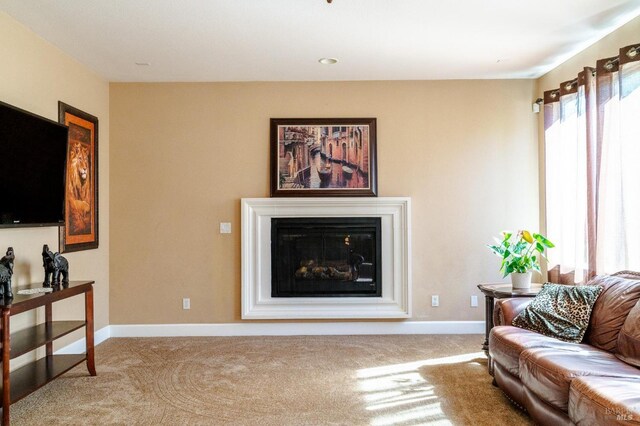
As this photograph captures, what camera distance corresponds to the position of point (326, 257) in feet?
15.8

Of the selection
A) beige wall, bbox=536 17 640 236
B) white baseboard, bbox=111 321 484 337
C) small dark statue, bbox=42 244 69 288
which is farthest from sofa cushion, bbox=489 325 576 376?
small dark statue, bbox=42 244 69 288

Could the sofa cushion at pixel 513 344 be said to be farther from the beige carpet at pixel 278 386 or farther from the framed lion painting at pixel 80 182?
the framed lion painting at pixel 80 182

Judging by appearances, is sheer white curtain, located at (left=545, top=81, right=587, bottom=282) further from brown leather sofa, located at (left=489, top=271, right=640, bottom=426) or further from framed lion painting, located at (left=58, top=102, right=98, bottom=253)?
framed lion painting, located at (left=58, top=102, right=98, bottom=253)

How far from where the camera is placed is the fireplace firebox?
477cm

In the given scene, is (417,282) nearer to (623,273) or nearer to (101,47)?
(623,273)

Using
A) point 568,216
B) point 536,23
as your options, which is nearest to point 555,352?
point 568,216

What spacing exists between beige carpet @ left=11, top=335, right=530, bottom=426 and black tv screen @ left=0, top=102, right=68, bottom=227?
132 centimetres

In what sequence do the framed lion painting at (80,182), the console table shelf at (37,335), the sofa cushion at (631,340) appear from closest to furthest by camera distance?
1. the sofa cushion at (631,340)
2. the console table shelf at (37,335)
3. the framed lion painting at (80,182)

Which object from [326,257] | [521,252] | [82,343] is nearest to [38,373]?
[82,343]

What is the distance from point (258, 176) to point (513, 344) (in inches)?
120

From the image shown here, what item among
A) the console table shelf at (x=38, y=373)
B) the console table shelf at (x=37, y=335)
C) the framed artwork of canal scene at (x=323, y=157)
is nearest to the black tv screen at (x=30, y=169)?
the console table shelf at (x=37, y=335)

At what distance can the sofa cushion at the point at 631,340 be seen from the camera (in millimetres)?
2523

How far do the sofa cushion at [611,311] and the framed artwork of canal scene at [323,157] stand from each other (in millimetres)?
2403

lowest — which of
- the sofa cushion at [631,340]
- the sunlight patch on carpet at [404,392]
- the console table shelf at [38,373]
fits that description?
the sunlight patch on carpet at [404,392]
